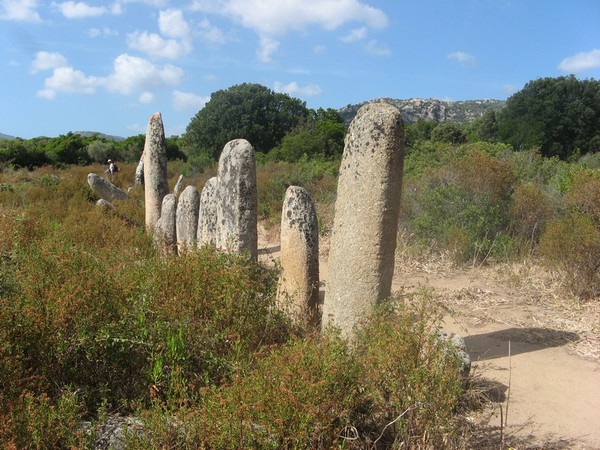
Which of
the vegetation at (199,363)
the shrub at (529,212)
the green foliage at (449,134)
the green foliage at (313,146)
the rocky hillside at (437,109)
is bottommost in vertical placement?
the vegetation at (199,363)

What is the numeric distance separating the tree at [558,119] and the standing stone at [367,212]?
21.8 meters

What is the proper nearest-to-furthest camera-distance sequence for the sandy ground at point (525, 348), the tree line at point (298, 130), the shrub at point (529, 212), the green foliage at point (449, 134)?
the sandy ground at point (525, 348)
the shrub at point (529, 212)
the tree line at point (298, 130)
the green foliage at point (449, 134)

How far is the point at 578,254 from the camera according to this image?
716cm

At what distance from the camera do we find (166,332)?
3.69m

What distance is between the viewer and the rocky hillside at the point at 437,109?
7062 cm

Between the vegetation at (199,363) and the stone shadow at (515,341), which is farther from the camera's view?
the stone shadow at (515,341)

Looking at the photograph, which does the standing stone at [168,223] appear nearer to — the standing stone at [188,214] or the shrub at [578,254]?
the standing stone at [188,214]

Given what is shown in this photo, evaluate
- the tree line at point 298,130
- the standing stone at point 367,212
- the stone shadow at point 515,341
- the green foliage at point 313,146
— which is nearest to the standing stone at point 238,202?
the standing stone at point 367,212

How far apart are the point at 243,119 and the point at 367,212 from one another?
29402mm

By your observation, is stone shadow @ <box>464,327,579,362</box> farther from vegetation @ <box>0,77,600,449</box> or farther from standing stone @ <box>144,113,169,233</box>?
standing stone @ <box>144,113,169,233</box>

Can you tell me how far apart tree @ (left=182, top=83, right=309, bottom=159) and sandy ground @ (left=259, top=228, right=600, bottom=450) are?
25113 mm

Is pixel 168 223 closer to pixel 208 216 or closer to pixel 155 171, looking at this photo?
pixel 155 171

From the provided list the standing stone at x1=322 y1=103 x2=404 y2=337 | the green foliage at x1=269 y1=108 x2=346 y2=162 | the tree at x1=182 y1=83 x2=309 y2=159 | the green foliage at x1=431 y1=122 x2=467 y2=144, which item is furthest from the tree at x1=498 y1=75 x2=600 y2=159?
Result: the standing stone at x1=322 y1=103 x2=404 y2=337

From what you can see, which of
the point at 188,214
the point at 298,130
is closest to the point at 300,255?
the point at 188,214
